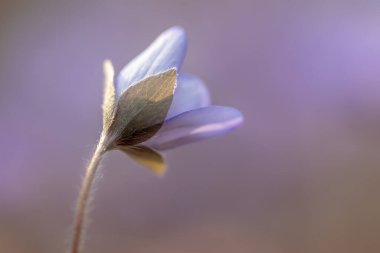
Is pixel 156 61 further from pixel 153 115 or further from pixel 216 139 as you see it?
pixel 216 139

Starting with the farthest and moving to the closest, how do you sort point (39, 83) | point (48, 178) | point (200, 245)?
point (39, 83) < point (48, 178) < point (200, 245)

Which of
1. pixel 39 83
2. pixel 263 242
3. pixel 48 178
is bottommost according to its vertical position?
pixel 263 242

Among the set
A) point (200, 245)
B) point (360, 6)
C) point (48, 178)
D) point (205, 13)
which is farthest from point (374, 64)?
point (48, 178)

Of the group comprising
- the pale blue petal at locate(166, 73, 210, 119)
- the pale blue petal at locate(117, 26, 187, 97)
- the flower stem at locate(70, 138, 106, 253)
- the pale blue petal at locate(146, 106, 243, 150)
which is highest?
the pale blue petal at locate(117, 26, 187, 97)

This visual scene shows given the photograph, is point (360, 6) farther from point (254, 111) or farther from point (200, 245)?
point (200, 245)

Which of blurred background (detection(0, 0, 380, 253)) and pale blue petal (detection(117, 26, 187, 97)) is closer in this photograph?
pale blue petal (detection(117, 26, 187, 97))

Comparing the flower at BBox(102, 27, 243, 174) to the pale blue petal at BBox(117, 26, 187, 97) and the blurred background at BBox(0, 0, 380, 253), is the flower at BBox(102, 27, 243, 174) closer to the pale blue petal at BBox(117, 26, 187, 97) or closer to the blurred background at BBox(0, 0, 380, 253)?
the pale blue petal at BBox(117, 26, 187, 97)

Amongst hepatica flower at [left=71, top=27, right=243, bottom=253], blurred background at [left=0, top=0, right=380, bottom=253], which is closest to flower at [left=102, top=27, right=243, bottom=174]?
hepatica flower at [left=71, top=27, right=243, bottom=253]

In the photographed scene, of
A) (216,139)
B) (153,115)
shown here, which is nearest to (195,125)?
(153,115)
